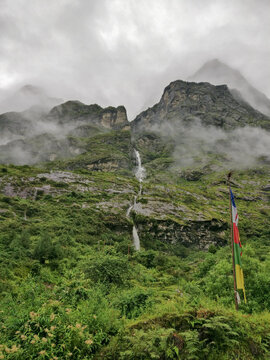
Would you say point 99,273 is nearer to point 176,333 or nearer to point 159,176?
point 176,333

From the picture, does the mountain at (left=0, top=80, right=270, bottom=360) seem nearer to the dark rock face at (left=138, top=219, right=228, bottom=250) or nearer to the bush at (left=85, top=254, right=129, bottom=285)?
the bush at (left=85, top=254, right=129, bottom=285)

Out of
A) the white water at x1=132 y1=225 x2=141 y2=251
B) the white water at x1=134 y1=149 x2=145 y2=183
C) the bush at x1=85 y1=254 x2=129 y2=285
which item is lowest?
the white water at x1=132 y1=225 x2=141 y2=251

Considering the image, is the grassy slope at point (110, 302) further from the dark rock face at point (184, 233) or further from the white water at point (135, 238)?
the dark rock face at point (184, 233)

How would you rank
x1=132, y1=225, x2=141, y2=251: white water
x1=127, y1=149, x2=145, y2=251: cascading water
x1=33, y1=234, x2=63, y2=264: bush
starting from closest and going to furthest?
1. x1=33, y1=234, x2=63, y2=264: bush
2. x1=132, y1=225, x2=141, y2=251: white water
3. x1=127, y1=149, x2=145, y2=251: cascading water

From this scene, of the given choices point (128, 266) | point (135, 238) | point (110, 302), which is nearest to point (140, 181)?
point (135, 238)

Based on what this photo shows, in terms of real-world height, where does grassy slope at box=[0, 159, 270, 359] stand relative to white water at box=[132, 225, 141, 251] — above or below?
above

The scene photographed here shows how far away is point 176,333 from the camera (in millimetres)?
5621

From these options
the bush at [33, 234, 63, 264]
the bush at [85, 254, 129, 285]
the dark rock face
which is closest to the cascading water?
the dark rock face

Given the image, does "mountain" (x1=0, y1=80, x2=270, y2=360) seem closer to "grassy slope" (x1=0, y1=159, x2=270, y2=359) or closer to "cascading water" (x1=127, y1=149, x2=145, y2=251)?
"grassy slope" (x1=0, y1=159, x2=270, y2=359)

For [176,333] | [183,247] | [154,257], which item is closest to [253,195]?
[183,247]

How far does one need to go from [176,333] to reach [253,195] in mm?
128774

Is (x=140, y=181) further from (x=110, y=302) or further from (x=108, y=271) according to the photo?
(x=110, y=302)

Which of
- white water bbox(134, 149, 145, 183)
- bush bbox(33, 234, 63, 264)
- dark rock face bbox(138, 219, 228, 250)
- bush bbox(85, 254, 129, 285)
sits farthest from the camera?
white water bbox(134, 149, 145, 183)

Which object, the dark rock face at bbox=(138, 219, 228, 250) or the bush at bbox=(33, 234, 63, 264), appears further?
the dark rock face at bbox=(138, 219, 228, 250)
